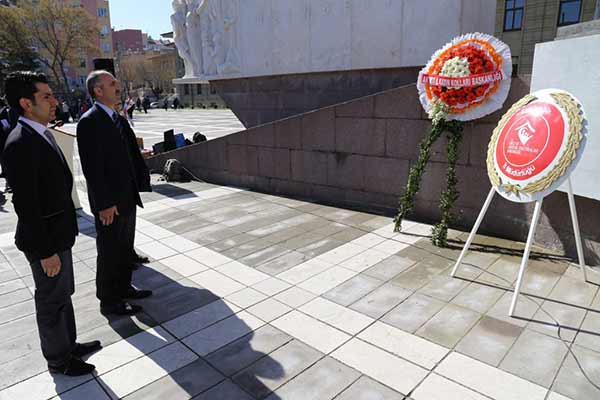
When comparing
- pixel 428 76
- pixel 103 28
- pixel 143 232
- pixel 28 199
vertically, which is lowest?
pixel 143 232

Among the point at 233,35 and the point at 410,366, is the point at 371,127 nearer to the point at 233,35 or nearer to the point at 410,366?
the point at 410,366

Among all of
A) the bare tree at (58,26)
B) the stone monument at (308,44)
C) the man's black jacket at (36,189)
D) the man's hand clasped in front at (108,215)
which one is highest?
the bare tree at (58,26)

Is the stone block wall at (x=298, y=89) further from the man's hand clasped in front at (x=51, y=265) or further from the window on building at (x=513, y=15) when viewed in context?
the window on building at (x=513, y=15)

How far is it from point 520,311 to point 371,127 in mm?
3611

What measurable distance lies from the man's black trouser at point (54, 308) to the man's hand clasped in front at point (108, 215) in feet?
1.89

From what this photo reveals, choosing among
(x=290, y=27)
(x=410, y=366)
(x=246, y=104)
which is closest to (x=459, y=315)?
(x=410, y=366)

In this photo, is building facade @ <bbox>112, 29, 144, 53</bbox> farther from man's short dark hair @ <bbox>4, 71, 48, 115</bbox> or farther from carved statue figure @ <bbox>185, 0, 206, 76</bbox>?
man's short dark hair @ <bbox>4, 71, 48, 115</bbox>

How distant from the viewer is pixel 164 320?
3.64m

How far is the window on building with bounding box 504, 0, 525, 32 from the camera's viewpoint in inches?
1185

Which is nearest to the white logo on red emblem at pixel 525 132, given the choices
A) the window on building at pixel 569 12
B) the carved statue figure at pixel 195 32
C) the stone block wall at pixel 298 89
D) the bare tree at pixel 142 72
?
the stone block wall at pixel 298 89

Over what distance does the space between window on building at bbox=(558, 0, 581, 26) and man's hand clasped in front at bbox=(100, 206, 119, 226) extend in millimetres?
32745

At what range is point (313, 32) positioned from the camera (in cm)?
945

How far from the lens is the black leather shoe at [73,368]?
9.57 feet

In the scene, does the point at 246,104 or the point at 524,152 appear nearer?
the point at 524,152
